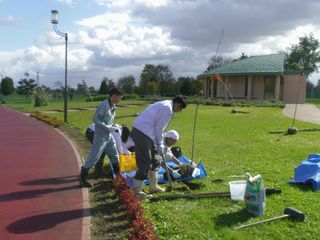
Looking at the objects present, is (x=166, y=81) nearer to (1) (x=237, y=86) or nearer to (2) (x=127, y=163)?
(1) (x=237, y=86)

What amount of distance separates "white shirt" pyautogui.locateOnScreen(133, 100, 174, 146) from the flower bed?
0.98 m

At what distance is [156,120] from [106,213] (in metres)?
1.60

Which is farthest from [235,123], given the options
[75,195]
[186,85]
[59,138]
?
[186,85]

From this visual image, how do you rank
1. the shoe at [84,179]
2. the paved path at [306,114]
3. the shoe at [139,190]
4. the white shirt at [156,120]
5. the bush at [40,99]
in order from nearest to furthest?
the white shirt at [156,120] < the shoe at [139,190] < the shoe at [84,179] < the paved path at [306,114] < the bush at [40,99]

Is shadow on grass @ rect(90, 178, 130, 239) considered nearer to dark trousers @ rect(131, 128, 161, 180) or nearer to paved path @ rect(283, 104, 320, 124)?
dark trousers @ rect(131, 128, 161, 180)

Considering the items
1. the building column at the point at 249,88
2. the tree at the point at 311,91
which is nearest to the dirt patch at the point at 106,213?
the building column at the point at 249,88

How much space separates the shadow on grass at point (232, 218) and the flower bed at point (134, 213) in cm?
97

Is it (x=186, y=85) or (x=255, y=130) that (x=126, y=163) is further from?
(x=186, y=85)

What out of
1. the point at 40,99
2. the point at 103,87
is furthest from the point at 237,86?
the point at 103,87

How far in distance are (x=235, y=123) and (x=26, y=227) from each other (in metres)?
16.4

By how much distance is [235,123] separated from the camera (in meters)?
21.4

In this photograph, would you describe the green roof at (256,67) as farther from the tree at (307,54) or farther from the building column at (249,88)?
the tree at (307,54)

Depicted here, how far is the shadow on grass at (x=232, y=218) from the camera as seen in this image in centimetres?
584

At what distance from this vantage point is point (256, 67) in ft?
142
